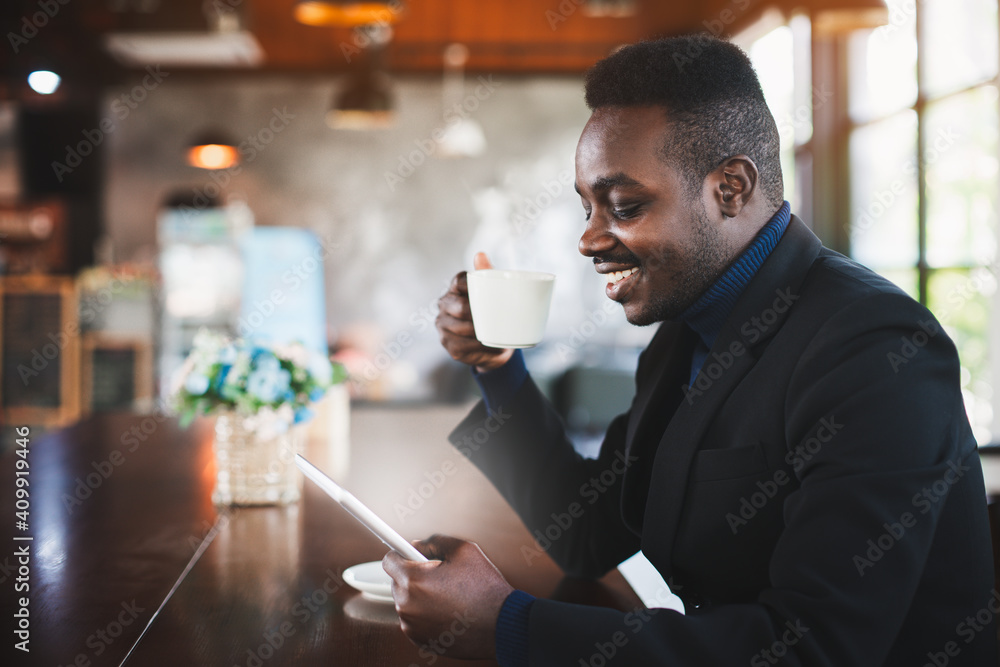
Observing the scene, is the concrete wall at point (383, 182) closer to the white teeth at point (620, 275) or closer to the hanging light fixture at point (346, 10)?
the hanging light fixture at point (346, 10)

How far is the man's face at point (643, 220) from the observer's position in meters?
0.89

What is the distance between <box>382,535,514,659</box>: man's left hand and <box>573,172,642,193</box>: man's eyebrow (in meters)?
0.42

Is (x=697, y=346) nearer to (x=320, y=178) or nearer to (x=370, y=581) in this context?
(x=370, y=581)

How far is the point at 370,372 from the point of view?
6.32 metres

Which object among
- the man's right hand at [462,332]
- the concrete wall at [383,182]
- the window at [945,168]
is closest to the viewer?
the man's right hand at [462,332]

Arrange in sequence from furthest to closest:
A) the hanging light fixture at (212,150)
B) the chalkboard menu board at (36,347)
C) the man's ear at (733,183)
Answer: the chalkboard menu board at (36,347) < the hanging light fixture at (212,150) < the man's ear at (733,183)

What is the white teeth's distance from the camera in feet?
3.11

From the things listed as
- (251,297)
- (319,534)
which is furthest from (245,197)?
(319,534)

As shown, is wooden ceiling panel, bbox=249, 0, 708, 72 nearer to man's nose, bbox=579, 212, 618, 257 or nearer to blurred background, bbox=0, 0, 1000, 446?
blurred background, bbox=0, 0, 1000, 446

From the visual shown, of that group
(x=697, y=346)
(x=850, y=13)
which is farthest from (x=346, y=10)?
(x=697, y=346)

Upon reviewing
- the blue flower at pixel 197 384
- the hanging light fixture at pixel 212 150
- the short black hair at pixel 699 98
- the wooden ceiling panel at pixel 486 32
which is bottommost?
the blue flower at pixel 197 384

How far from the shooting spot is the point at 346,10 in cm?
291

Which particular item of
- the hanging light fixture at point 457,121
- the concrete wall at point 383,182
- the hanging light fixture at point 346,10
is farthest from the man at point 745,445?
the concrete wall at point 383,182

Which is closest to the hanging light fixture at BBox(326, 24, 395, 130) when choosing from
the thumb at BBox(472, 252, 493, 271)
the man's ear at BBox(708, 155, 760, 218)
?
the thumb at BBox(472, 252, 493, 271)
